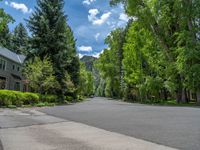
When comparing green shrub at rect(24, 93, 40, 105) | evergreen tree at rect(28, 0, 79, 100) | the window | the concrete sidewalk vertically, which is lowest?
the concrete sidewalk

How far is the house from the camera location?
1479 inches

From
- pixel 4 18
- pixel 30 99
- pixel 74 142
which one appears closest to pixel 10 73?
pixel 30 99

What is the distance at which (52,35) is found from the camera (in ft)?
114

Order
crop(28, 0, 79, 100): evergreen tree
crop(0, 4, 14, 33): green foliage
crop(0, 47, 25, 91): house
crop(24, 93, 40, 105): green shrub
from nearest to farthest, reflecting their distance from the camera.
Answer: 1. crop(0, 4, 14, 33): green foliage
2. crop(24, 93, 40, 105): green shrub
3. crop(28, 0, 79, 100): evergreen tree
4. crop(0, 47, 25, 91): house

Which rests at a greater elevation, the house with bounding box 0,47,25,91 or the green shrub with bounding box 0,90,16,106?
Answer: the house with bounding box 0,47,25,91

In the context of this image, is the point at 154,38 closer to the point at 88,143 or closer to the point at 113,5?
the point at 113,5

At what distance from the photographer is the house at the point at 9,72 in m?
37.6

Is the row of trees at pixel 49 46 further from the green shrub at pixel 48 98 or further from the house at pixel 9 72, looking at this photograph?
the house at pixel 9 72

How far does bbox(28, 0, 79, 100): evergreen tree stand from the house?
5850mm

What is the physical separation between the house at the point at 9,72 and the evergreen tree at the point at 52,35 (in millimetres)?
5850

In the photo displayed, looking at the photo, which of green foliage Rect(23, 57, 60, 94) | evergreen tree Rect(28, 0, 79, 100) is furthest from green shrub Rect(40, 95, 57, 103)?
evergreen tree Rect(28, 0, 79, 100)

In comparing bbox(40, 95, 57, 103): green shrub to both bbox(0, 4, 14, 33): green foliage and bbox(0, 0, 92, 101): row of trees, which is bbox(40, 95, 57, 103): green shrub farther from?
bbox(0, 4, 14, 33): green foliage

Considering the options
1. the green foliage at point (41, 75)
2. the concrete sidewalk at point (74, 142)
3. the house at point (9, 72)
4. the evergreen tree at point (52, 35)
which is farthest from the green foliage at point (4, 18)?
the house at point (9, 72)

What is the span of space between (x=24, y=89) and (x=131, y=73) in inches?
735
